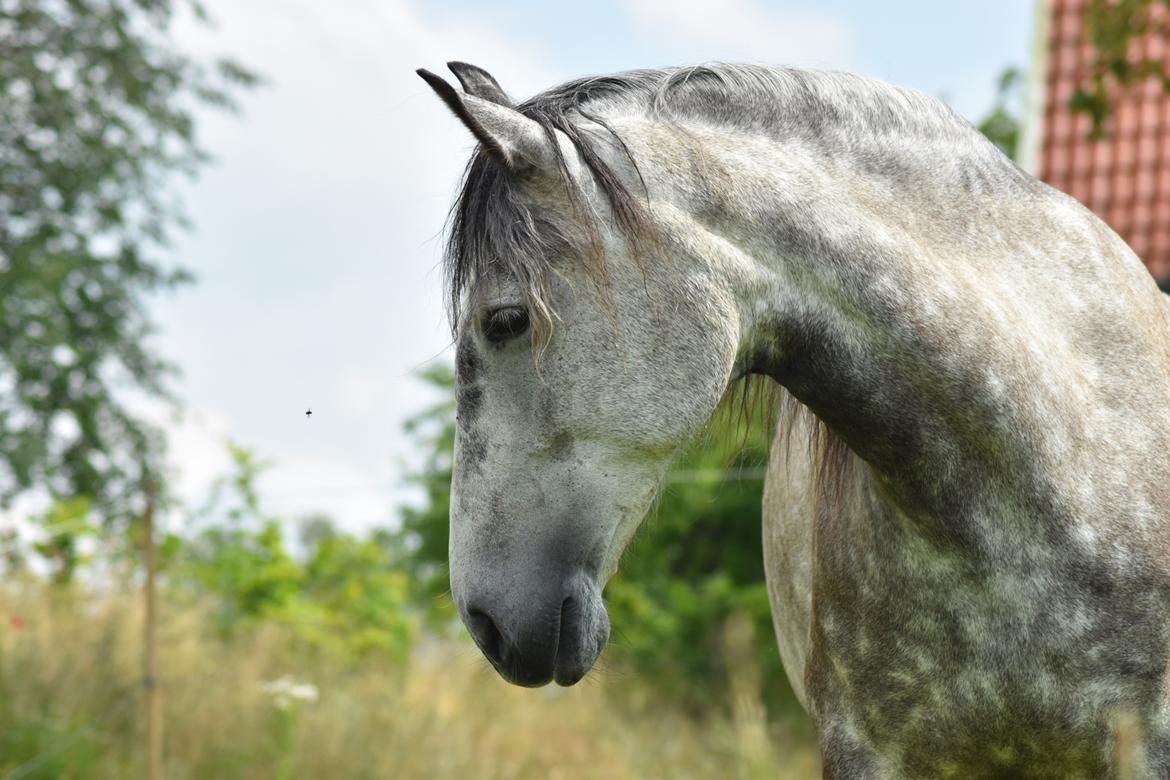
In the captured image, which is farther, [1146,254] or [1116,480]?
[1146,254]

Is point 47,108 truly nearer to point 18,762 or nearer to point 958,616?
point 18,762

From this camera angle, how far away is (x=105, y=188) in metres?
10.7

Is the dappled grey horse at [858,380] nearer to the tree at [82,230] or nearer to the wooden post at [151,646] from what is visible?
the wooden post at [151,646]

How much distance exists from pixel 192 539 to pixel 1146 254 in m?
7.57

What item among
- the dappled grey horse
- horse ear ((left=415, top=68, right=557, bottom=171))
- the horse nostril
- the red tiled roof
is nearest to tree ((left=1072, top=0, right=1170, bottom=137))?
the red tiled roof

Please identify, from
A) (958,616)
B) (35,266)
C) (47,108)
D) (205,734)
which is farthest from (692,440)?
(47,108)

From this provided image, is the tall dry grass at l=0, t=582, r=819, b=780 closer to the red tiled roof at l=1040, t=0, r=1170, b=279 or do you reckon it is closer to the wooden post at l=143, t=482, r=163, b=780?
the wooden post at l=143, t=482, r=163, b=780

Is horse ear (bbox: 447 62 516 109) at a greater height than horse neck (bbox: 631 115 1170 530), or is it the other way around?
horse ear (bbox: 447 62 516 109)

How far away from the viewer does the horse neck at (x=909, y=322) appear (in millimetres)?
2320

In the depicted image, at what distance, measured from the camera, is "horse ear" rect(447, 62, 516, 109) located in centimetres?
237

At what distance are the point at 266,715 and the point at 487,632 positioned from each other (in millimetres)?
5643

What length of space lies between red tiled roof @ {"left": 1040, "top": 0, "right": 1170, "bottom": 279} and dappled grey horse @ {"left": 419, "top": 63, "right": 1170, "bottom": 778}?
761cm

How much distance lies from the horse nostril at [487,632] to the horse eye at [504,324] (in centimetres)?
49

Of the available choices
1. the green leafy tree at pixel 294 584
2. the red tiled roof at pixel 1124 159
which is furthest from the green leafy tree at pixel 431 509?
the red tiled roof at pixel 1124 159
